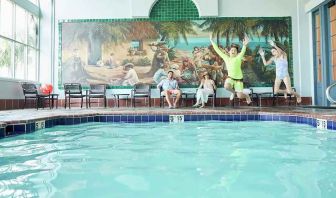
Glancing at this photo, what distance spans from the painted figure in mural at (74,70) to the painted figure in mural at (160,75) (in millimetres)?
2162

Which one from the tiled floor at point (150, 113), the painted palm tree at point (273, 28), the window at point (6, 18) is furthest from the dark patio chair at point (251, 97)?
the window at point (6, 18)

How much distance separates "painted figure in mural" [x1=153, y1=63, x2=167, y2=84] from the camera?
984 cm

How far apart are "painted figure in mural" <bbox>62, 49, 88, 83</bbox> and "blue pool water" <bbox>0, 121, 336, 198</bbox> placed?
590 cm

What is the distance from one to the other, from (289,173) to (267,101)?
313 inches

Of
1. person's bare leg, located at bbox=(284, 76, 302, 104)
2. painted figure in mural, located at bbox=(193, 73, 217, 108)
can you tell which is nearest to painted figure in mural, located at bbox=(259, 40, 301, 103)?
person's bare leg, located at bbox=(284, 76, 302, 104)

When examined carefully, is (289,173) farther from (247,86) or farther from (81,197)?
(247,86)

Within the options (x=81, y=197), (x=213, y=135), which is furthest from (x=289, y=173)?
(x=213, y=135)

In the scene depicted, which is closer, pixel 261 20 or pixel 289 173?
pixel 289 173

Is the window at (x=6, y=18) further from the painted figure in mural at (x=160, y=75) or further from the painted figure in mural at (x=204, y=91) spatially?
the painted figure in mural at (x=204, y=91)

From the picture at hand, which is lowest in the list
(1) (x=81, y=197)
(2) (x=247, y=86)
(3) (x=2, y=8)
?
(1) (x=81, y=197)

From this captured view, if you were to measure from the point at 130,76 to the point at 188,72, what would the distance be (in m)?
1.78

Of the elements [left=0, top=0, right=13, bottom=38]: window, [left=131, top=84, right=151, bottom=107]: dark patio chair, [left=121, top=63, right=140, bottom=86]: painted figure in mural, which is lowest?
[left=131, top=84, right=151, bottom=107]: dark patio chair

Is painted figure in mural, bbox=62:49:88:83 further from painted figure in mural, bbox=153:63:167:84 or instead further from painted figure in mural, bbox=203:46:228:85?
painted figure in mural, bbox=203:46:228:85

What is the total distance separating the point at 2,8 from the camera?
26.3 feet
